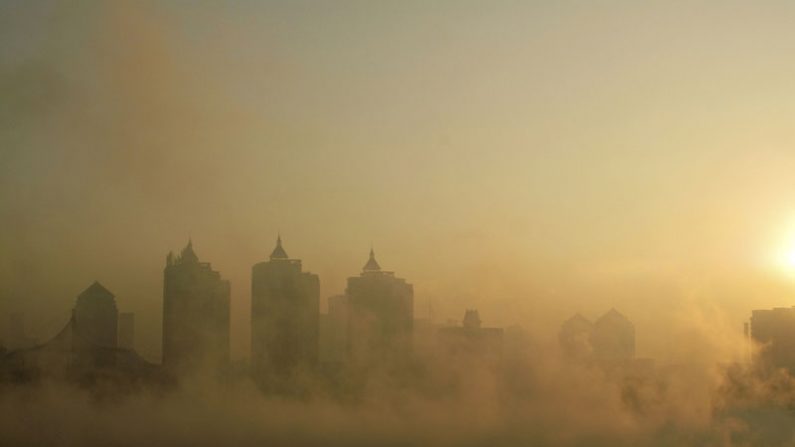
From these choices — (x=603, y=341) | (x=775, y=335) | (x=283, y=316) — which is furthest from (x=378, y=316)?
(x=775, y=335)

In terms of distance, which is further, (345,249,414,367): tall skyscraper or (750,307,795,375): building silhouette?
(345,249,414,367): tall skyscraper

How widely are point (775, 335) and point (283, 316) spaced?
47015 millimetres

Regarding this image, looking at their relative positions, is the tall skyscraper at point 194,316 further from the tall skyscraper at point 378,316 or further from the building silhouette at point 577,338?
the building silhouette at point 577,338

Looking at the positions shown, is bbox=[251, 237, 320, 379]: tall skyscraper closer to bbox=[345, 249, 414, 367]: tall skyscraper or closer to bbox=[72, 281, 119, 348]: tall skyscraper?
bbox=[345, 249, 414, 367]: tall skyscraper

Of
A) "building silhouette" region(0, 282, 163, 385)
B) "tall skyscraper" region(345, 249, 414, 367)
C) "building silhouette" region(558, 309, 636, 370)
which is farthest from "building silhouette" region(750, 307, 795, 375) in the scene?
"building silhouette" region(0, 282, 163, 385)

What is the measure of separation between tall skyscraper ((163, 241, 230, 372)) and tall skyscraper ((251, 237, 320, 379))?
3.21 m

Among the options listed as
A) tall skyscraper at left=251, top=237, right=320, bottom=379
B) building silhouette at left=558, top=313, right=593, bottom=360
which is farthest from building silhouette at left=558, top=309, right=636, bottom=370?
tall skyscraper at left=251, top=237, right=320, bottom=379

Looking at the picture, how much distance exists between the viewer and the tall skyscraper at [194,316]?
103188mm

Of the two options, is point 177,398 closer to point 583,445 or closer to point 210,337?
point 210,337

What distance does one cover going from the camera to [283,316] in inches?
4318

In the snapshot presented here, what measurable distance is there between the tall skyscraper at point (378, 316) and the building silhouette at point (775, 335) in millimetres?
31633

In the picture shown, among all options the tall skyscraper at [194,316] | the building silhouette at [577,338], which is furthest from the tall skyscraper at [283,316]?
the building silhouette at [577,338]

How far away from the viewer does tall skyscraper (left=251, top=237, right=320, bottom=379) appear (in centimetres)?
10406

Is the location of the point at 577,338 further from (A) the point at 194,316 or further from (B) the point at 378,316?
(A) the point at 194,316
